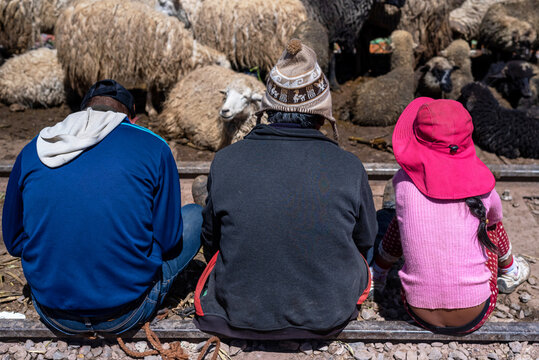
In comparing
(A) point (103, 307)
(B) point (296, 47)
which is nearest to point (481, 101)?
(B) point (296, 47)

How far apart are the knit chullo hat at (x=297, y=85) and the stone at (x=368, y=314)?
56.0 inches

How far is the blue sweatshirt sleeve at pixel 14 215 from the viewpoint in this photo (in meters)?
2.18

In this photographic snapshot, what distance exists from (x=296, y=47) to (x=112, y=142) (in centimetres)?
101

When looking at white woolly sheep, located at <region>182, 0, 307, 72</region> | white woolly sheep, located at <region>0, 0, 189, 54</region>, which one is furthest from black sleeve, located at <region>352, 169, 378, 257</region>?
white woolly sheep, located at <region>0, 0, 189, 54</region>

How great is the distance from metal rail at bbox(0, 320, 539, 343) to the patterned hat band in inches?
52.2

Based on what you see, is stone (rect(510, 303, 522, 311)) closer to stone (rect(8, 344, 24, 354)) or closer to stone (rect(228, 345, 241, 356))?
stone (rect(228, 345, 241, 356))

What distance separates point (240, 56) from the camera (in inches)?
282

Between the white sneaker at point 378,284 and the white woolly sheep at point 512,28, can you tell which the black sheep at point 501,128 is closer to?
the white woolly sheep at point 512,28

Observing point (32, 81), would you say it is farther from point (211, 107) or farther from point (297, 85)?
point (297, 85)

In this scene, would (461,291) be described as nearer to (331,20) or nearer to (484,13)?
(331,20)

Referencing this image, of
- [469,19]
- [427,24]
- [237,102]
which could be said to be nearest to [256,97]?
[237,102]

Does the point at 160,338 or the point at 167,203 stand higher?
the point at 167,203

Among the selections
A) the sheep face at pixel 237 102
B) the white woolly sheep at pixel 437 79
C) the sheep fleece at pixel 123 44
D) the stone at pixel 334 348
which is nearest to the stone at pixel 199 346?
the stone at pixel 334 348

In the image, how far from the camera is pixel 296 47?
6.94ft
